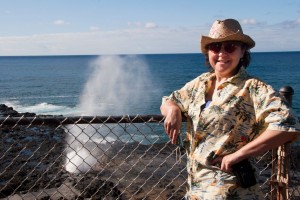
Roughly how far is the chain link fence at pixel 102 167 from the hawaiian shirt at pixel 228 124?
60 centimetres

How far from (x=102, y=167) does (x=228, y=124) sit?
51.7 feet

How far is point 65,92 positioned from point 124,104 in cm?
2106

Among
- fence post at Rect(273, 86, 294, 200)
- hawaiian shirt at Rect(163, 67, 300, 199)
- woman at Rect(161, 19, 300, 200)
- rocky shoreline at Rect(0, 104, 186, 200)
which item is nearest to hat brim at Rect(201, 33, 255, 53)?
woman at Rect(161, 19, 300, 200)

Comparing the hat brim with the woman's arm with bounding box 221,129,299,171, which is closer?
the woman's arm with bounding box 221,129,299,171

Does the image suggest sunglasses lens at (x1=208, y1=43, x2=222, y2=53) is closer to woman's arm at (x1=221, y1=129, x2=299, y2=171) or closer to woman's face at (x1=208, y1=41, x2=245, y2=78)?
woman's face at (x1=208, y1=41, x2=245, y2=78)

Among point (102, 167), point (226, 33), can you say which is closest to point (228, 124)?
point (226, 33)

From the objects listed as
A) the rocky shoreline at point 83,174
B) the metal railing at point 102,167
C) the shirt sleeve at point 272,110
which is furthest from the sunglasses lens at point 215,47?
the rocky shoreline at point 83,174

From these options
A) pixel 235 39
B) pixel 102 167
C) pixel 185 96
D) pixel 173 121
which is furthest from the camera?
pixel 102 167

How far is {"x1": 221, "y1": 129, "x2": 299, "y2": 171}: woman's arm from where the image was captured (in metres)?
2.50

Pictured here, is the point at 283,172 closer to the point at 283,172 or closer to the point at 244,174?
the point at 283,172

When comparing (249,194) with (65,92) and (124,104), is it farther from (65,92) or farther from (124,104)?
(65,92)

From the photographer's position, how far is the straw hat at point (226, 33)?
2797 millimetres

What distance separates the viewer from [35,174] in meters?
16.4

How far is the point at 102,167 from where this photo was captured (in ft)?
58.7
